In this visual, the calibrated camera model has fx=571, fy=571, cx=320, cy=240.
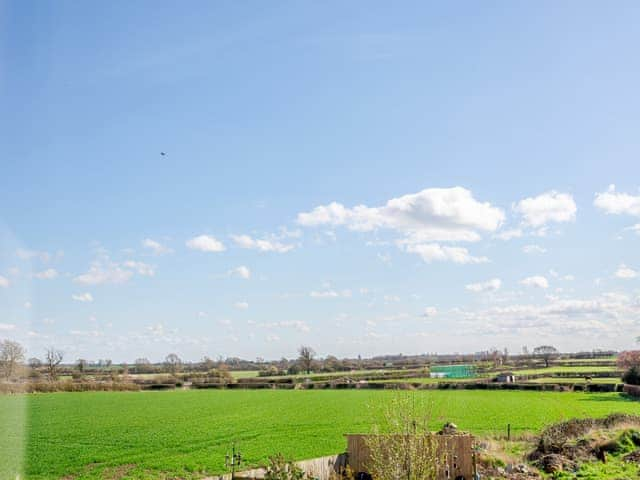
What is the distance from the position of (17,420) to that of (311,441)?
758 inches

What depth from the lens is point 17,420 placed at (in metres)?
37.0

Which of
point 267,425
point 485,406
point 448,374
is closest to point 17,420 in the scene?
point 267,425

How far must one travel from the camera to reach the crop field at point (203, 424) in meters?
28.0

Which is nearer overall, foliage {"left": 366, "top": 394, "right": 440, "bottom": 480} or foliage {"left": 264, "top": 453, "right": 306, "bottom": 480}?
foliage {"left": 366, "top": 394, "right": 440, "bottom": 480}

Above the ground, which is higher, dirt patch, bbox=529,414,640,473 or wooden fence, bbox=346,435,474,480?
wooden fence, bbox=346,435,474,480

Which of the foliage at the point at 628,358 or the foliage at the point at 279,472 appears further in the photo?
the foliage at the point at 628,358

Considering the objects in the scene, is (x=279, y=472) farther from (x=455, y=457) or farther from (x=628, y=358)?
(x=628, y=358)

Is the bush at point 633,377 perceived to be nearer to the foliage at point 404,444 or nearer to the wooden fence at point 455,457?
the wooden fence at point 455,457

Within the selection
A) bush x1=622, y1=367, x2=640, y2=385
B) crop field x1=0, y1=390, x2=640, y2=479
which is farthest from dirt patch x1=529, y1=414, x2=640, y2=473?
bush x1=622, y1=367, x2=640, y2=385

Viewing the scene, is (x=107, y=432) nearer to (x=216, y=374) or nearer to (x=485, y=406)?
(x=485, y=406)

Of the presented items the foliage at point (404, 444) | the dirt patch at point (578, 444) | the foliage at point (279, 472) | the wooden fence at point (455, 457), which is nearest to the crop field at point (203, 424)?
the foliage at point (404, 444)

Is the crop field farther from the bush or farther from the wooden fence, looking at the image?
the bush

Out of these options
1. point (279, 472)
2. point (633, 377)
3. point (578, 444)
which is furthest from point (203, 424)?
point (633, 377)

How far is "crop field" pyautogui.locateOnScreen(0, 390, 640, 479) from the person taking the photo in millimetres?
27984
